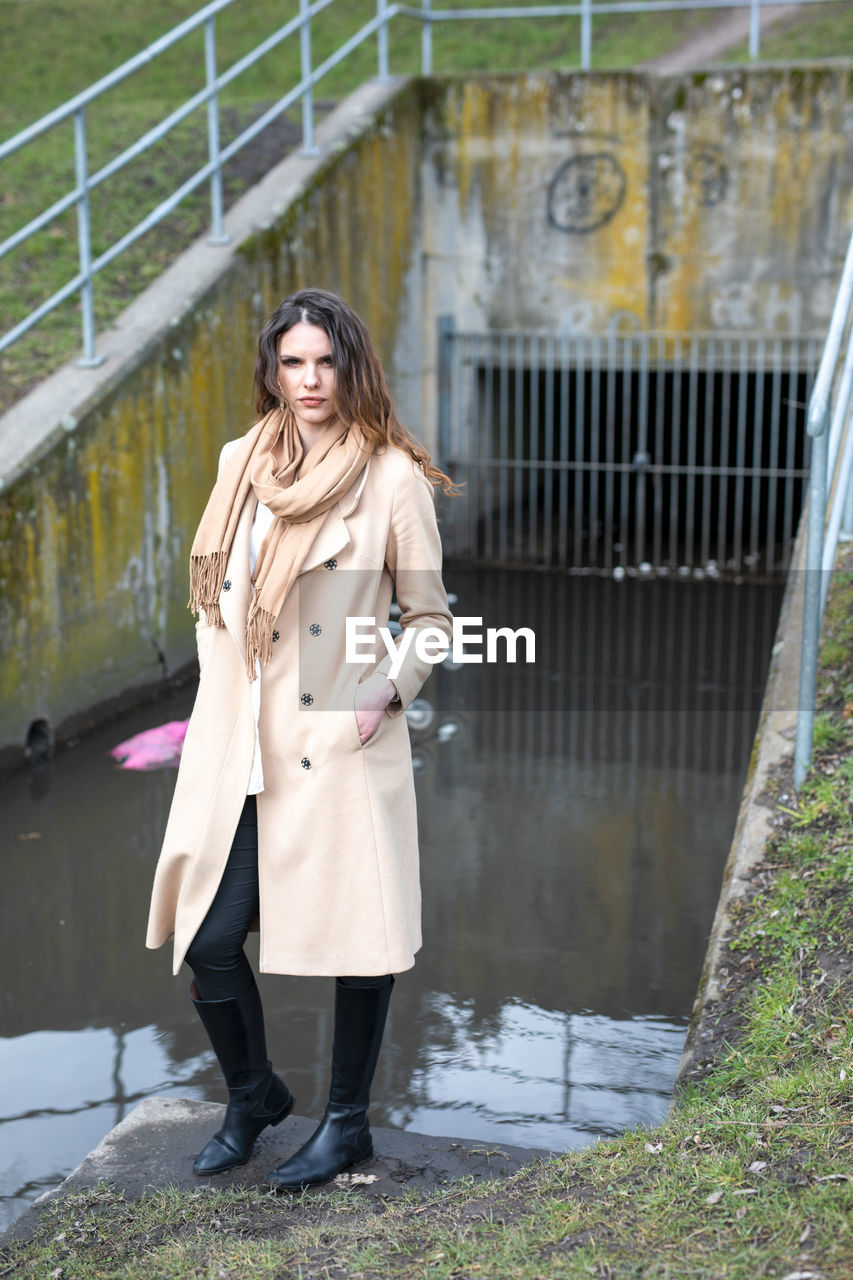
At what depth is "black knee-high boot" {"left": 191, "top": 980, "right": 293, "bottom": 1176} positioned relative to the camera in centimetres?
301

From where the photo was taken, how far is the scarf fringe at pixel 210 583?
296 cm

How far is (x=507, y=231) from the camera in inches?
425

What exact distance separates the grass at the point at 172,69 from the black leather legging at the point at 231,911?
6424 mm

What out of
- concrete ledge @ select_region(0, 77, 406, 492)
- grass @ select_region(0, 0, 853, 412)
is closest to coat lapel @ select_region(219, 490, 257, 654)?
concrete ledge @ select_region(0, 77, 406, 492)

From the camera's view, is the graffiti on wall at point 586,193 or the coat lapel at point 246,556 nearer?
the coat lapel at point 246,556

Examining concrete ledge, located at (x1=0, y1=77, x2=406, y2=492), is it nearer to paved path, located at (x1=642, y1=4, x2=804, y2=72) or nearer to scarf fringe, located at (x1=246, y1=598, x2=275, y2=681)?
scarf fringe, located at (x1=246, y1=598, x2=275, y2=681)

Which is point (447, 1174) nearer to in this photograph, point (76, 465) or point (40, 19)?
point (76, 465)

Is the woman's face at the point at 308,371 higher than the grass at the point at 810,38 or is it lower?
lower

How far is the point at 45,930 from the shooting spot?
15.7 ft

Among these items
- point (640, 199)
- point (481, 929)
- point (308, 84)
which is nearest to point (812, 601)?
point (481, 929)

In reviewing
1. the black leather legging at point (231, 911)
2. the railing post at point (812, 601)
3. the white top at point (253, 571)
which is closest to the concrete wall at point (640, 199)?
the railing post at point (812, 601)

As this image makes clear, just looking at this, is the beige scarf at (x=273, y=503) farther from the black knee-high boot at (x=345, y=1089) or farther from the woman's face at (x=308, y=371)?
the black knee-high boot at (x=345, y=1089)

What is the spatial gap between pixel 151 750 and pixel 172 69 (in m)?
13.1

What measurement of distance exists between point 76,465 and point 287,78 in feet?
39.5
